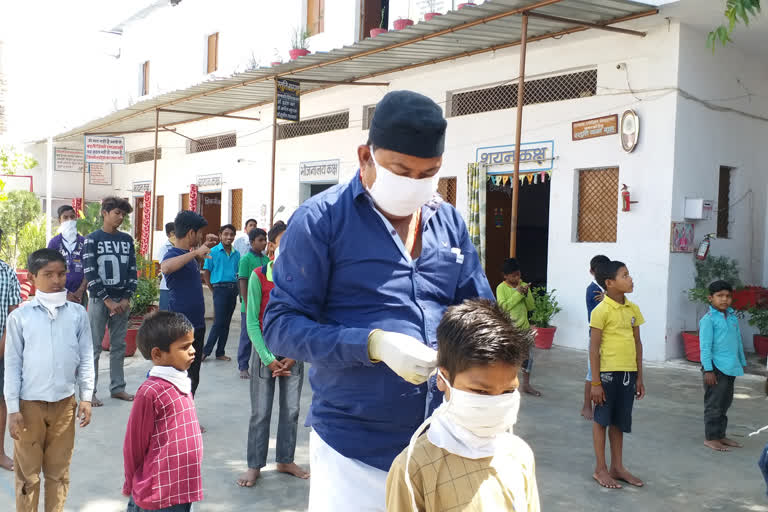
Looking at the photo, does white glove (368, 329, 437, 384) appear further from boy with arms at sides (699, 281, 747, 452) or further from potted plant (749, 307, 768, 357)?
potted plant (749, 307, 768, 357)

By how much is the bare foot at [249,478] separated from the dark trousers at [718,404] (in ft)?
12.0

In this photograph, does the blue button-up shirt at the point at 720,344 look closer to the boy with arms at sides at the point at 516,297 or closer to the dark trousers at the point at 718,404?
the dark trousers at the point at 718,404

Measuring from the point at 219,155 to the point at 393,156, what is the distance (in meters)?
17.4

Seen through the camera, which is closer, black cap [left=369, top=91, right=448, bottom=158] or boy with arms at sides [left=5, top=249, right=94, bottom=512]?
black cap [left=369, top=91, right=448, bottom=158]

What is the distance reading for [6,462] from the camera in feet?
15.6

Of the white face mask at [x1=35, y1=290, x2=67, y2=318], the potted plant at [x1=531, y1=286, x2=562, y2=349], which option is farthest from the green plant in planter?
the white face mask at [x1=35, y1=290, x2=67, y2=318]

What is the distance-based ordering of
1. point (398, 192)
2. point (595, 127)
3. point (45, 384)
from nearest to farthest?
point (398, 192), point (45, 384), point (595, 127)

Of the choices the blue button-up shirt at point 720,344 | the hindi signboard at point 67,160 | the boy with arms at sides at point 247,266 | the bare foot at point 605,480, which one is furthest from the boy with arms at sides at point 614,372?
the hindi signboard at point 67,160

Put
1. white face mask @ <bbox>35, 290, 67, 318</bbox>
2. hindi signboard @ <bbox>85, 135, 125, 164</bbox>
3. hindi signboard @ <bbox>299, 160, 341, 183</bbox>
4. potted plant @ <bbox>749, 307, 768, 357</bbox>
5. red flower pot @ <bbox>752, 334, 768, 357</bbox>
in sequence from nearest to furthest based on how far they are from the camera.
A: white face mask @ <bbox>35, 290, 67, 318</bbox>, potted plant @ <bbox>749, 307, 768, 357</bbox>, red flower pot @ <bbox>752, 334, 768, 357</bbox>, hindi signboard @ <bbox>299, 160, 341, 183</bbox>, hindi signboard @ <bbox>85, 135, 125, 164</bbox>

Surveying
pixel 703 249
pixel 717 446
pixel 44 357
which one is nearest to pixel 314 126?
pixel 703 249

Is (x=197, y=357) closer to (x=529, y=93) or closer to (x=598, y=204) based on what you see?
(x=598, y=204)

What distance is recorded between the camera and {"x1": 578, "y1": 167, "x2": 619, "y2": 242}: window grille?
9914 mm

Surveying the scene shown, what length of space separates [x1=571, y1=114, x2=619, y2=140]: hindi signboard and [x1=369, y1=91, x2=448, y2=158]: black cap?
27.5 ft

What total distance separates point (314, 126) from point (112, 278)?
9489 mm
